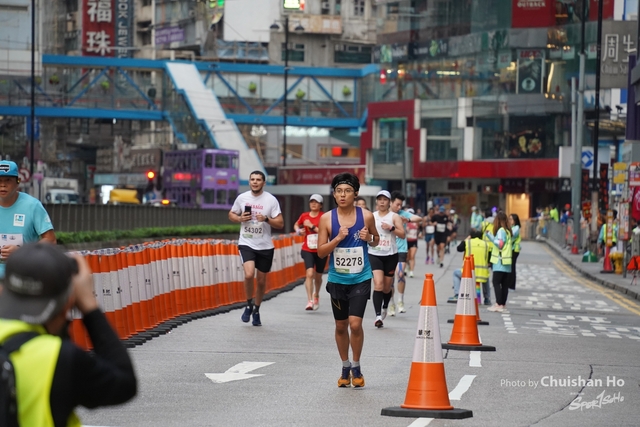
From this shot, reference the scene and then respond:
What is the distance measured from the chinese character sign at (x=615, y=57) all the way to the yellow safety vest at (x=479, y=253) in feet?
62.8

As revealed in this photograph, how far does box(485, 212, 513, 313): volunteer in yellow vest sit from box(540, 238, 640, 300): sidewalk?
23.2 ft

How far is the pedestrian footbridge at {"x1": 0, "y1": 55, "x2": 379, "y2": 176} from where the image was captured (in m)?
77.6

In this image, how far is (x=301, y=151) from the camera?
102500 mm

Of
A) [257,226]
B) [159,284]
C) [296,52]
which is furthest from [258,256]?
[296,52]

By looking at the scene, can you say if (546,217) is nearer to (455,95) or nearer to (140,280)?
(455,95)

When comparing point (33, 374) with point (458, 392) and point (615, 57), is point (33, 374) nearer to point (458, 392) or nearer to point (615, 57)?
point (458, 392)

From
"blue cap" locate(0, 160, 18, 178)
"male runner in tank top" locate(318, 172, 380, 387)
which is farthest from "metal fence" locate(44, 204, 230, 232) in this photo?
"blue cap" locate(0, 160, 18, 178)

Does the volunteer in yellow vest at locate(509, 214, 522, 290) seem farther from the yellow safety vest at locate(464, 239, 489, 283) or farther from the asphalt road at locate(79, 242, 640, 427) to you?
the asphalt road at locate(79, 242, 640, 427)

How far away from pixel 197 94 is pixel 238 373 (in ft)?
228

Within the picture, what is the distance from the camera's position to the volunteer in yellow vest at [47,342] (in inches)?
135

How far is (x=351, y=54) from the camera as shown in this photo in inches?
4178

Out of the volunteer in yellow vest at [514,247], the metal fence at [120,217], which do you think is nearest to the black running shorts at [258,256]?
the volunteer in yellow vest at [514,247]

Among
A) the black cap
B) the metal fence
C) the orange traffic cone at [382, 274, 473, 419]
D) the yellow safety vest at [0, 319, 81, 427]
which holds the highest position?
the black cap

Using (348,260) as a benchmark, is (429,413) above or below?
below
